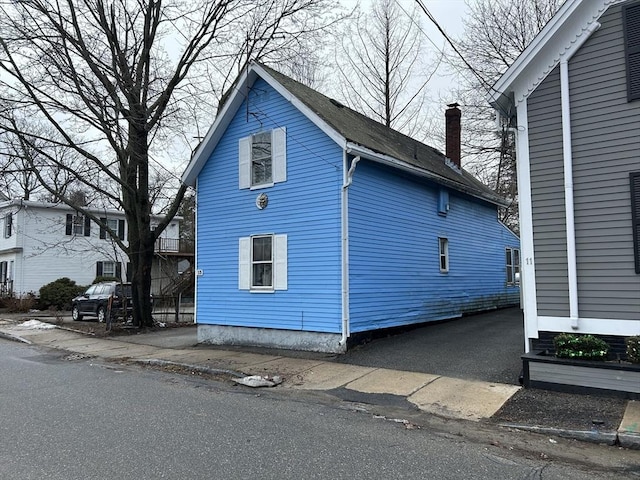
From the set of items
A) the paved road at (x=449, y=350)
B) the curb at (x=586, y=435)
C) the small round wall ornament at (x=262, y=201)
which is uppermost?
the small round wall ornament at (x=262, y=201)

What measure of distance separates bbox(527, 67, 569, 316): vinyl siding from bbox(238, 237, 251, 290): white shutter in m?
7.08

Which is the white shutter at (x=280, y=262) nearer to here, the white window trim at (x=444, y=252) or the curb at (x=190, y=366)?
the curb at (x=190, y=366)

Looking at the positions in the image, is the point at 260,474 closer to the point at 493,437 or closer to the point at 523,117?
the point at 493,437

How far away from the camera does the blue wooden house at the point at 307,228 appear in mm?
10883

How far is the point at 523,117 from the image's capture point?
8320mm

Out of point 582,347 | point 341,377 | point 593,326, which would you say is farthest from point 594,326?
point 341,377

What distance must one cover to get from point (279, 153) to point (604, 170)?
7358 mm

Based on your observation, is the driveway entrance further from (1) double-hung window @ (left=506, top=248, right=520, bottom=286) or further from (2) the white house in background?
(2) the white house in background

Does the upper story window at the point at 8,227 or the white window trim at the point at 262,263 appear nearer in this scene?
the white window trim at the point at 262,263

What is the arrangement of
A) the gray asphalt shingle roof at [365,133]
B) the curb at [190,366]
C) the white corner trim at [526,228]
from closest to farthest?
the white corner trim at [526,228]
the curb at [190,366]
the gray asphalt shingle roof at [365,133]

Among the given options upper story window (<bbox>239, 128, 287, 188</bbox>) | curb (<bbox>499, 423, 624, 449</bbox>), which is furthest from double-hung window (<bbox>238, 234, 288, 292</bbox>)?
curb (<bbox>499, 423, 624, 449</bbox>)

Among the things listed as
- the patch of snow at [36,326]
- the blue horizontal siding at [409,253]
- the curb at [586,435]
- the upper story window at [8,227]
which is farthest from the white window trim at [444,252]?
the upper story window at [8,227]

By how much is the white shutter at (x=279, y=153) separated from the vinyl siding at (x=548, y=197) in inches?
235

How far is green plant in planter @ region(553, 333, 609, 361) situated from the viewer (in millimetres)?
6953
